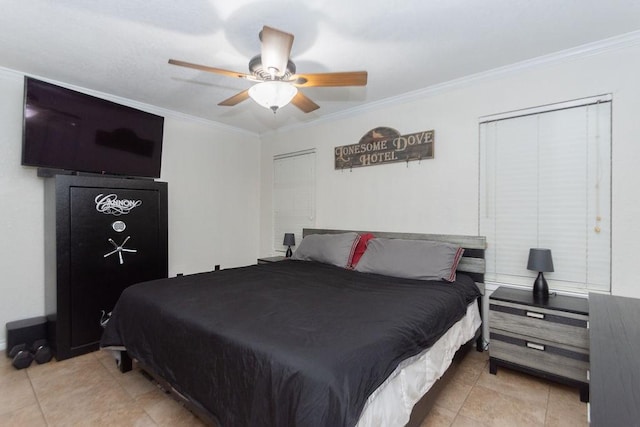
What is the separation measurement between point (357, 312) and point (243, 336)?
26.4 inches

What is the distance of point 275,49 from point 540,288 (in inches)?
104

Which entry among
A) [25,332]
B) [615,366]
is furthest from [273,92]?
[25,332]

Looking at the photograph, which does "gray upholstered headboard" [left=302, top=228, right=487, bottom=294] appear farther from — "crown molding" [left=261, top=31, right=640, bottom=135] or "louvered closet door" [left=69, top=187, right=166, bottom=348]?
"louvered closet door" [left=69, top=187, right=166, bottom=348]

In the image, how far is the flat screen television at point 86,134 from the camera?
2682mm

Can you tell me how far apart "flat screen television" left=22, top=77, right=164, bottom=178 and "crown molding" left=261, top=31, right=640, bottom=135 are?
2.24 meters

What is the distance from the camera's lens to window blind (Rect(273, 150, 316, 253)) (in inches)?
168

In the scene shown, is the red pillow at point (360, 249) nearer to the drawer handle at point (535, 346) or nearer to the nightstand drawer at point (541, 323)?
the nightstand drawer at point (541, 323)

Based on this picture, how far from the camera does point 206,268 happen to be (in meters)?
4.26

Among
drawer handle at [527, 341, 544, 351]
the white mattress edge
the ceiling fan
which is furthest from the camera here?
drawer handle at [527, 341, 544, 351]

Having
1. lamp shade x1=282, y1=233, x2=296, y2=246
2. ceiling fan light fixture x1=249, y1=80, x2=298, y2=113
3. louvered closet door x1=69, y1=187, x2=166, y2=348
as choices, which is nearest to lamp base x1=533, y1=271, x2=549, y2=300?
ceiling fan light fixture x1=249, y1=80, x2=298, y2=113

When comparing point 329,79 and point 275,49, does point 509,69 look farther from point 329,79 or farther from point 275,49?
point 275,49

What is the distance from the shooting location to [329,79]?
80.6 inches

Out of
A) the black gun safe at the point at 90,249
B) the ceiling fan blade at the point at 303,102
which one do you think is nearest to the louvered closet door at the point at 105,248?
the black gun safe at the point at 90,249

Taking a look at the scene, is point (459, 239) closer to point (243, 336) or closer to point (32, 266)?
point (243, 336)
